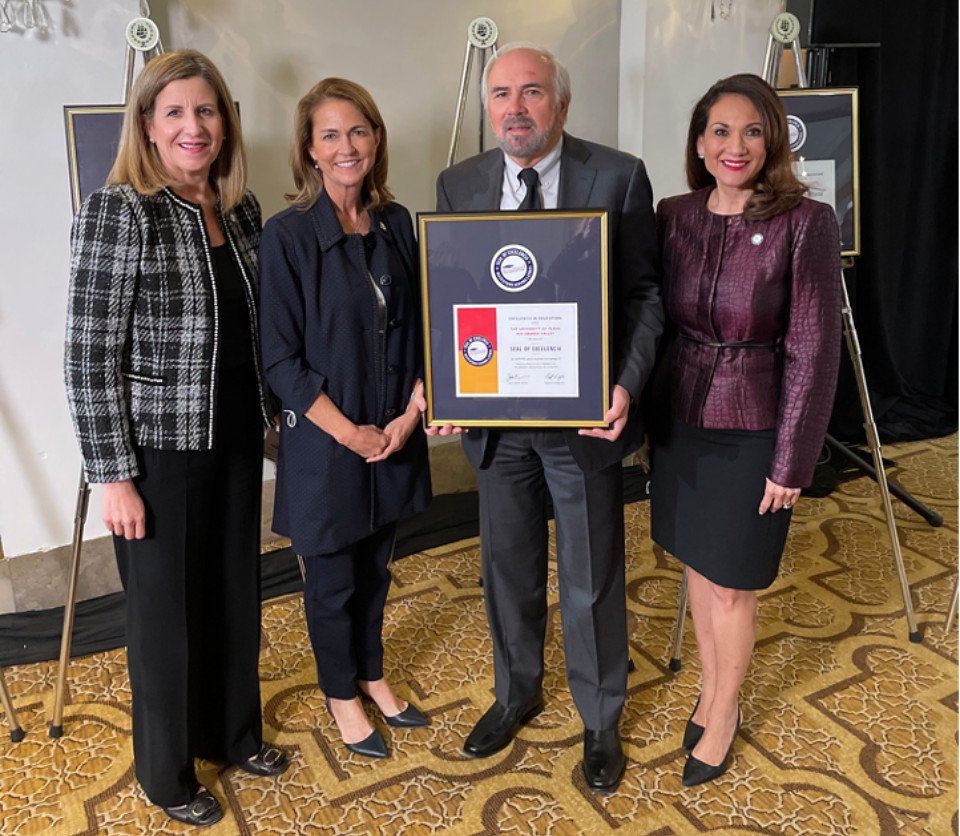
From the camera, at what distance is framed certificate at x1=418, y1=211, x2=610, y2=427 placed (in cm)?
173

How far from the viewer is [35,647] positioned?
2.68 metres

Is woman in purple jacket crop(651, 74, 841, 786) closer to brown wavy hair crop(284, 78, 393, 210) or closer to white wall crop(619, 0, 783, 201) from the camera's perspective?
brown wavy hair crop(284, 78, 393, 210)

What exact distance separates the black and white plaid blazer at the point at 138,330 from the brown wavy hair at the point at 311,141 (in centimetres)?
27

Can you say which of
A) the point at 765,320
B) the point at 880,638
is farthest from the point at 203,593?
the point at 880,638

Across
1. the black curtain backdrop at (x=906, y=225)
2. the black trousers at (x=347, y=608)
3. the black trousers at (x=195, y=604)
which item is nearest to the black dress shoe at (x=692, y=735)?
the black trousers at (x=347, y=608)

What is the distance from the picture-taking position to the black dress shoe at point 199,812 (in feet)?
6.34

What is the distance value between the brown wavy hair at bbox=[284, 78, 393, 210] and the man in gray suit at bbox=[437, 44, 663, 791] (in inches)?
6.0

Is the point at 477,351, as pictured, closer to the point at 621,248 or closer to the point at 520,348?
the point at 520,348

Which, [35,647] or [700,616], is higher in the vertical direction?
[700,616]

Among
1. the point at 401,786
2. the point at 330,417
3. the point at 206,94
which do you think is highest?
the point at 206,94

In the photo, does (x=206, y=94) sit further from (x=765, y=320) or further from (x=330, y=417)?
(x=765, y=320)

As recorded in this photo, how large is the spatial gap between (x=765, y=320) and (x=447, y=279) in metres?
0.64

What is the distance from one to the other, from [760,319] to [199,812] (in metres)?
1.59

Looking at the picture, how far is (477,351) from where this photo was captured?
1.81 m
